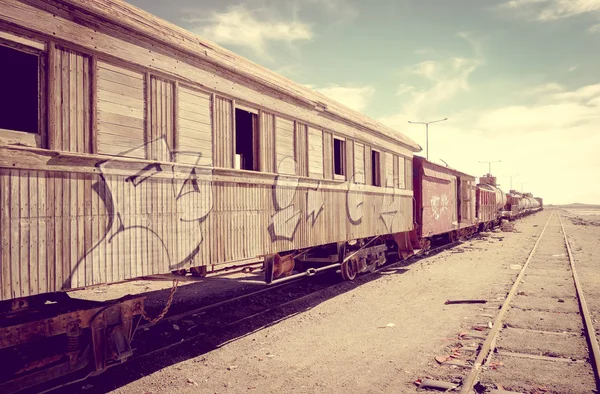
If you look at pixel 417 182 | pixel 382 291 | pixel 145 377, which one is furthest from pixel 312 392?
pixel 417 182

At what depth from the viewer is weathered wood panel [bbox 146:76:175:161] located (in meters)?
5.27

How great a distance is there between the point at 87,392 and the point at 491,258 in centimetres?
1561

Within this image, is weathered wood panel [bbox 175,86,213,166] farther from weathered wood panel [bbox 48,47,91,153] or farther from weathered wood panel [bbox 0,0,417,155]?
weathered wood panel [bbox 48,47,91,153]

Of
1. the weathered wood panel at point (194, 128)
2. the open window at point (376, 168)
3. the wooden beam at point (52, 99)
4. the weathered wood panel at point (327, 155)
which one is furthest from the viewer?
the open window at point (376, 168)

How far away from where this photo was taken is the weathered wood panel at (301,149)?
8.37 metres

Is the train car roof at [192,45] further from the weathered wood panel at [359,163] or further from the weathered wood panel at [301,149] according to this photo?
the weathered wood panel at [359,163]

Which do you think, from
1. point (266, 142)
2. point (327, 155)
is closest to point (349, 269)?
point (327, 155)

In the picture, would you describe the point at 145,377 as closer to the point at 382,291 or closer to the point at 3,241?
the point at 3,241

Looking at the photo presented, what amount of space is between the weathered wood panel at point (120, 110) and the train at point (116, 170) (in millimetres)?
14

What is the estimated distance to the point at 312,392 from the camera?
4.65 meters

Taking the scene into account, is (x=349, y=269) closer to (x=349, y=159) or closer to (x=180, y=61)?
(x=349, y=159)

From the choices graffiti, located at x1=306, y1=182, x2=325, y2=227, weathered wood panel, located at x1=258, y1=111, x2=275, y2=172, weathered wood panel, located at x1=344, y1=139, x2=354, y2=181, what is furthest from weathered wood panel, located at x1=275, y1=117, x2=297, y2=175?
weathered wood panel, located at x1=344, y1=139, x2=354, y2=181

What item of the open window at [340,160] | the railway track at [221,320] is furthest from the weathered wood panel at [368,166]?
the railway track at [221,320]

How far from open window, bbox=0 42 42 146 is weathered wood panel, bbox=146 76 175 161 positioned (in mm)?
1326
